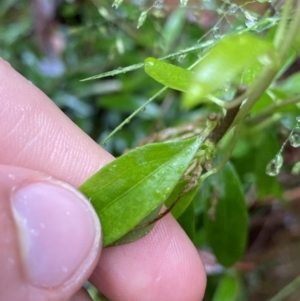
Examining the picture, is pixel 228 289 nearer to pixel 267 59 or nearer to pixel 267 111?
pixel 267 111

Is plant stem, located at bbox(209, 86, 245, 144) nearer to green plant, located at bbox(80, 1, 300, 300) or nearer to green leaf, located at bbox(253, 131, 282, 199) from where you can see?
green plant, located at bbox(80, 1, 300, 300)

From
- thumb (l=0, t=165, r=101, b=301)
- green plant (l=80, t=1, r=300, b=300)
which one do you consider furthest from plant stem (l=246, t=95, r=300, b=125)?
thumb (l=0, t=165, r=101, b=301)

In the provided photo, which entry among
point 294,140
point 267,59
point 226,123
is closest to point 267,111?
point 294,140

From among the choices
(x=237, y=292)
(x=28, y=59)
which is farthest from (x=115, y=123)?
(x=237, y=292)

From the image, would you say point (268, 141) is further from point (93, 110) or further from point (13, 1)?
point (13, 1)

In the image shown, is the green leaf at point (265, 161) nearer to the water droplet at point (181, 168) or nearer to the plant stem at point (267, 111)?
the plant stem at point (267, 111)
